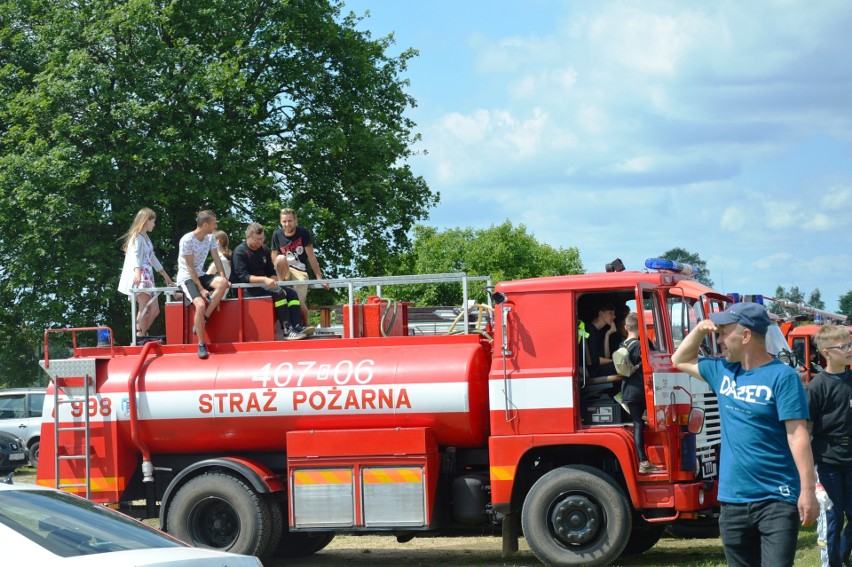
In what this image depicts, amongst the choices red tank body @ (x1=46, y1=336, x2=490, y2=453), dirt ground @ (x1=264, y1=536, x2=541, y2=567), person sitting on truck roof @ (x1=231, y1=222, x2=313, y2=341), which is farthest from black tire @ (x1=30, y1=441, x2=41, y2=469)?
person sitting on truck roof @ (x1=231, y1=222, x2=313, y2=341)

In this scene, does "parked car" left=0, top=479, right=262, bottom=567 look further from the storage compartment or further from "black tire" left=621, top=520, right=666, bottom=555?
"black tire" left=621, top=520, right=666, bottom=555

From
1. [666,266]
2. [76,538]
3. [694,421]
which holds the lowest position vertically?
[76,538]

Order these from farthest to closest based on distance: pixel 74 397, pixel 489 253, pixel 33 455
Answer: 1. pixel 489 253
2. pixel 33 455
3. pixel 74 397

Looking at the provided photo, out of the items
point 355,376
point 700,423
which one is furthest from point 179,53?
point 700,423

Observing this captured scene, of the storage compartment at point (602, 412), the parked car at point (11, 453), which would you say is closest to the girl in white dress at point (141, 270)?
the storage compartment at point (602, 412)

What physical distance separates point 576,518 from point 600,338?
180cm

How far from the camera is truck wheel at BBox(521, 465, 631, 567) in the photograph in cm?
1067

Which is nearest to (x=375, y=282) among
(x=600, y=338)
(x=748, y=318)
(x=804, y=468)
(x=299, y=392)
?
(x=299, y=392)

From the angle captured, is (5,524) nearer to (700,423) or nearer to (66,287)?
(700,423)

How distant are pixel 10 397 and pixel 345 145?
10129 mm

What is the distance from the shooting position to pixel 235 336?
1248 centimetres

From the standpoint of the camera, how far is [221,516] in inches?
472

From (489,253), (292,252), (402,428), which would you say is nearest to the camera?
(402,428)

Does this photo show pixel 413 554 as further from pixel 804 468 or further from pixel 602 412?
pixel 804 468
